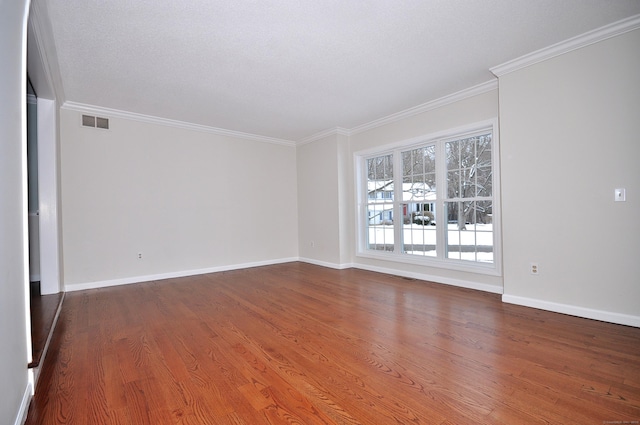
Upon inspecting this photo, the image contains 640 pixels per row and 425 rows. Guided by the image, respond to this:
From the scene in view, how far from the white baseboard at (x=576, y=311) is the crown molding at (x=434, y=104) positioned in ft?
8.58

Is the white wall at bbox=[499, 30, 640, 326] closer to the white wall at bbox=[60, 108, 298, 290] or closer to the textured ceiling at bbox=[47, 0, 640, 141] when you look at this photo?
the textured ceiling at bbox=[47, 0, 640, 141]

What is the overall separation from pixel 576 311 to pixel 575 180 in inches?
51.8

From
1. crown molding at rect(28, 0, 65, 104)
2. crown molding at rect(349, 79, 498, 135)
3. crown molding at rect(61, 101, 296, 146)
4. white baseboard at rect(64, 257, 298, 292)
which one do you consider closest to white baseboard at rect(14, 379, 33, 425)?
crown molding at rect(28, 0, 65, 104)

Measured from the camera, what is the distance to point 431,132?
14.7 ft

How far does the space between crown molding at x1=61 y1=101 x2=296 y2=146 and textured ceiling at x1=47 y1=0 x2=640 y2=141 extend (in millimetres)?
140

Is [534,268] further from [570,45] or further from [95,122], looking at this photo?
[95,122]

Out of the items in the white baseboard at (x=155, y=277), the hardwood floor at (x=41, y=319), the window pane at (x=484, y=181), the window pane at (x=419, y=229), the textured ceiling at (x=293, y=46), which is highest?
the textured ceiling at (x=293, y=46)

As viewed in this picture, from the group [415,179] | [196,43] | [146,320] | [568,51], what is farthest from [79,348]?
[568,51]

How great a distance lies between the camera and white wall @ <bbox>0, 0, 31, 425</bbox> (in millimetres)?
1354

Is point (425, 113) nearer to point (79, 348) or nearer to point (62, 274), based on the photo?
point (79, 348)

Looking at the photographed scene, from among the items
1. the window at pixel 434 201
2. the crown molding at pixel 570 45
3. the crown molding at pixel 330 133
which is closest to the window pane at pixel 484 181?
the window at pixel 434 201

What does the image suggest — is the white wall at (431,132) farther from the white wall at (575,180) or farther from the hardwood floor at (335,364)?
the hardwood floor at (335,364)

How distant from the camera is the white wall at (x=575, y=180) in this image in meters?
2.66

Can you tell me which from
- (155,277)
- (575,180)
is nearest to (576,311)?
(575,180)
